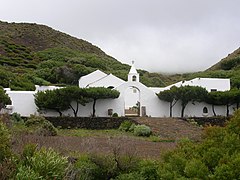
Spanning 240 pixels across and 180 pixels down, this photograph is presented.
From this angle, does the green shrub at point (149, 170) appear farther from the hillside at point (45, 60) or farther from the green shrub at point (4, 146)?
the hillside at point (45, 60)

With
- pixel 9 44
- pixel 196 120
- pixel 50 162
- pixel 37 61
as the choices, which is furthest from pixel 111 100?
pixel 9 44

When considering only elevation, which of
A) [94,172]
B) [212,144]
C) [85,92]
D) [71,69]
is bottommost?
[94,172]

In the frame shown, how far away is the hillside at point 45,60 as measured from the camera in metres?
50.4

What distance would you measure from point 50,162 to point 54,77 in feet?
141

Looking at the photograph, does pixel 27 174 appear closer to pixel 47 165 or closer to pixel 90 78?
pixel 47 165

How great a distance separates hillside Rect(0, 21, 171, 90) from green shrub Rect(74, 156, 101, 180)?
27674mm

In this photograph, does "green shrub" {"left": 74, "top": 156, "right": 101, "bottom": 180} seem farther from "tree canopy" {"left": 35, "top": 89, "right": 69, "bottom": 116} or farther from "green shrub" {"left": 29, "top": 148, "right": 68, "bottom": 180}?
"tree canopy" {"left": 35, "top": 89, "right": 69, "bottom": 116}

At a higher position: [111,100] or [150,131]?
[111,100]

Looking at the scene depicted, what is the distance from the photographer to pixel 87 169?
11.1 meters

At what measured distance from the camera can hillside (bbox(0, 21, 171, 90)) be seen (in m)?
50.4

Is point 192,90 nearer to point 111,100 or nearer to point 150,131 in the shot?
point 111,100

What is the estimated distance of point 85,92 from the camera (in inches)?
1236

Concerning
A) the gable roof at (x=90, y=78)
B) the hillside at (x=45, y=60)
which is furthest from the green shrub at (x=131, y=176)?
the gable roof at (x=90, y=78)

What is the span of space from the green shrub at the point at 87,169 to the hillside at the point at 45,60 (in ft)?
90.8
